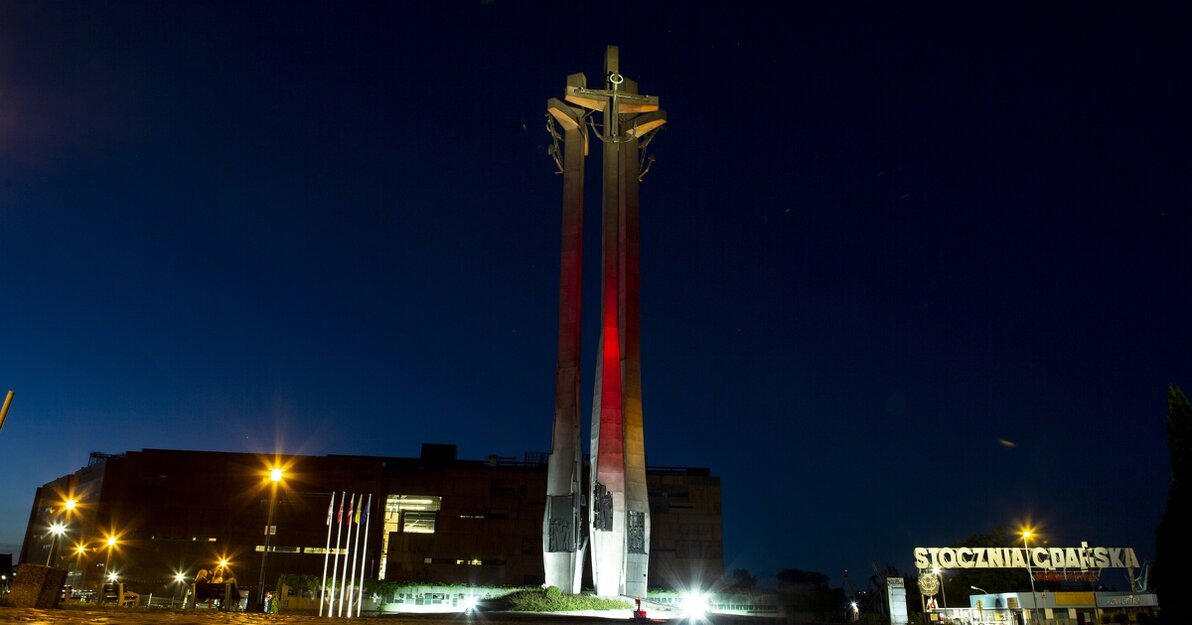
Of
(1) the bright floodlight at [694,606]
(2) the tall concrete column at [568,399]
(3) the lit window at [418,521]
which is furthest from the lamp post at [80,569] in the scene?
(1) the bright floodlight at [694,606]

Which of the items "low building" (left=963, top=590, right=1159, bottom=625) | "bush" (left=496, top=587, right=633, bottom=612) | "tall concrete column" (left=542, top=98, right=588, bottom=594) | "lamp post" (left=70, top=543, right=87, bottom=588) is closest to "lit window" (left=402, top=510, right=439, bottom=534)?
"lamp post" (left=70, top=543, right=87, bottom=588)

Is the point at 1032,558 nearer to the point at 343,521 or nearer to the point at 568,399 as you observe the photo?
the point at 568,399

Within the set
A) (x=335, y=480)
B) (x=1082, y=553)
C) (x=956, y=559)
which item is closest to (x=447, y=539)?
(x=335, y=480)

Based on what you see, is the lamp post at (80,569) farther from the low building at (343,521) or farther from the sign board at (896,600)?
the sign board at (896,600)

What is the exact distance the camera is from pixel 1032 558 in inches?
1702

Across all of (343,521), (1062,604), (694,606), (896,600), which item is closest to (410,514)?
(343,521)

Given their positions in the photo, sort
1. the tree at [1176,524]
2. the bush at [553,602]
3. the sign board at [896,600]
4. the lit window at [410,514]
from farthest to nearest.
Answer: the lit window at [410,514] → the bush at [553,602] → the sign board at [896,600] → the tree at [1176,524]

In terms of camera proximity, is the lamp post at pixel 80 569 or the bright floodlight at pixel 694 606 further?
the lamp post at pixel 80 569

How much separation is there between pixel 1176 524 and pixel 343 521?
174 ft

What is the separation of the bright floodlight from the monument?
83.2 inches

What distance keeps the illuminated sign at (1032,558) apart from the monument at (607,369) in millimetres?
13872

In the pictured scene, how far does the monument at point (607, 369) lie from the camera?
40250 mm

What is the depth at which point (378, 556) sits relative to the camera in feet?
216

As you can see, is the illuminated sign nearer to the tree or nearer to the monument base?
the tree
